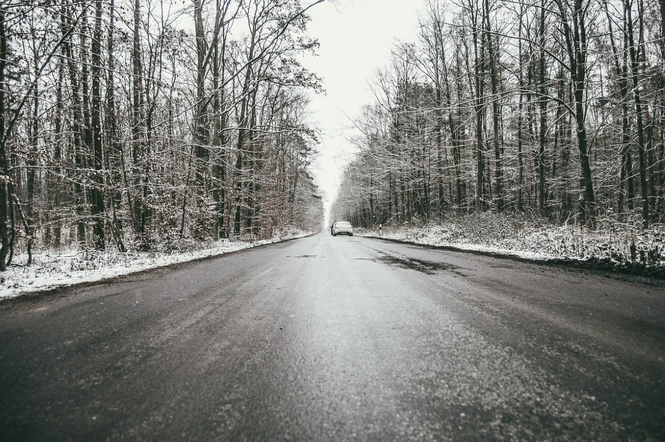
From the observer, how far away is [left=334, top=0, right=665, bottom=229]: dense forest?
9.40 meters

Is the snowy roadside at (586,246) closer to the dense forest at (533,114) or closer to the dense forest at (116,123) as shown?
the dense forest at (533,114)

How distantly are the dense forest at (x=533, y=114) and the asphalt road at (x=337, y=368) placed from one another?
22.2 feet

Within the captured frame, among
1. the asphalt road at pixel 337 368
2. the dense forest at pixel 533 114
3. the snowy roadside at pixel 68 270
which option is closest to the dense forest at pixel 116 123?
the snowy roadside at pixel 68 270

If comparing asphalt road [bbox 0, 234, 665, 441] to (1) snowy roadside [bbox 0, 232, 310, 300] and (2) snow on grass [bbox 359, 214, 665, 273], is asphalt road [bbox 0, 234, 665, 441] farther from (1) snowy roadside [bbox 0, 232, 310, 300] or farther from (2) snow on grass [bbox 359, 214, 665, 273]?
(2) snow on grass [bbox 359, 214, 665, 273]

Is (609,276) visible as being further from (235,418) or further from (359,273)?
(235,418)

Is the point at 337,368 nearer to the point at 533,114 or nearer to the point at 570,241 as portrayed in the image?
the point at 570,241

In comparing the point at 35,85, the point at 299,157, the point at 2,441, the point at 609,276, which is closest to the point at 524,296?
the point at 609,276

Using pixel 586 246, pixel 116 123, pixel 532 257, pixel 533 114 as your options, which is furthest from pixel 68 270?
pixel 533 114

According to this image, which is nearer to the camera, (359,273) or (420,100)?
(359,273)

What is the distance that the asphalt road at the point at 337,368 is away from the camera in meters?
1.12

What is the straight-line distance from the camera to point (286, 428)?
3.63 ft

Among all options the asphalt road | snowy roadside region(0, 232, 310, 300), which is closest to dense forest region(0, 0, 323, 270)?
snowy roadside region(0, 232, 310, 300)

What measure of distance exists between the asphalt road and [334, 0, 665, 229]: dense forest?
678cm

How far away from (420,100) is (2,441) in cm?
2111
